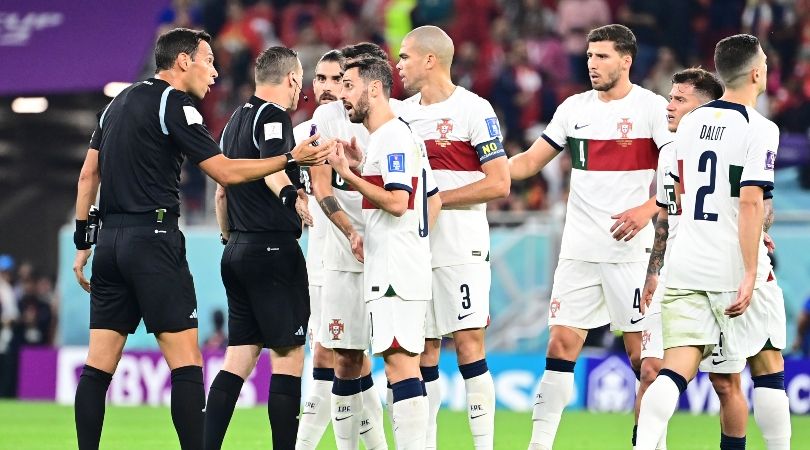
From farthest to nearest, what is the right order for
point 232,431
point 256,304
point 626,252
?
point 232,431 < point 626,252 < point 256,304

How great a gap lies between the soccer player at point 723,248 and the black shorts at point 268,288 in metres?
2.28

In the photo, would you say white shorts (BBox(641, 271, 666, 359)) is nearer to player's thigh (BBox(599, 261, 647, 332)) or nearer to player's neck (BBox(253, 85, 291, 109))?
player's thigh (BBox(599, 261, 647, 332))

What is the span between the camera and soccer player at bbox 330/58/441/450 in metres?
7.88

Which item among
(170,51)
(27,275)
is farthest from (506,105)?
(170,51)

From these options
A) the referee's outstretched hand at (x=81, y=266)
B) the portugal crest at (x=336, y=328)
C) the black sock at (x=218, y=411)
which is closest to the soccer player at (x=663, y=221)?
the portugal crest at (x=336, y=328)

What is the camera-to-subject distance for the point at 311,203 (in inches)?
377

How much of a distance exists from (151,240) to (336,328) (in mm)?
1410

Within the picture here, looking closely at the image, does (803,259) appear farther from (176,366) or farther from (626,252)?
(176,366)

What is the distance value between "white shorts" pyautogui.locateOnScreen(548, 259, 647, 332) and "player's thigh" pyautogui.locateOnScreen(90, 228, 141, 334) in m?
2.90

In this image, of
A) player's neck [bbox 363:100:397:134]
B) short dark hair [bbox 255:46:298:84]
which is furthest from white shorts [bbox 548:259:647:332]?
short dark hair [bbox 255:46:298:84]

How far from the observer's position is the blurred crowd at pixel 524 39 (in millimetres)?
19016

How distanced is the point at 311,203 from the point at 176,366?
202 centimetres

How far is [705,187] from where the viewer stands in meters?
7.73

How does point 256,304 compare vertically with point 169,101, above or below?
below
